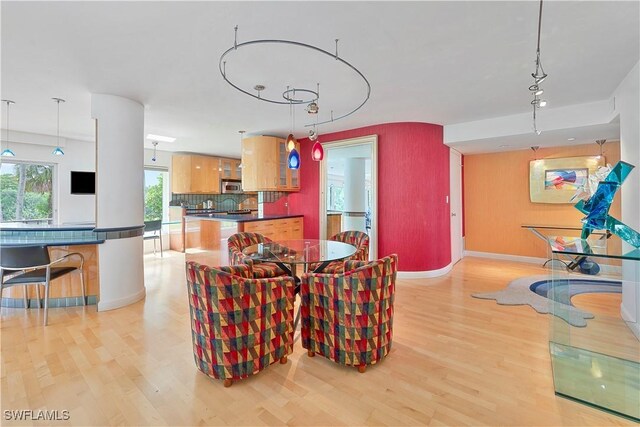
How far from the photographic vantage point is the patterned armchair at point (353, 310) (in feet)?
6.57

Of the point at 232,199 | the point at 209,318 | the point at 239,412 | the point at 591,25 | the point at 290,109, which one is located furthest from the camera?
the point at 232,199

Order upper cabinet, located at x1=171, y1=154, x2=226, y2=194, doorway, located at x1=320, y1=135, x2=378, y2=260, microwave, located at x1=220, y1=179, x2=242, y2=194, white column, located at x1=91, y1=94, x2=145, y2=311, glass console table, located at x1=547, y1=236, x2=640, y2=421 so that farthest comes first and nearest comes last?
1. microwave, located at x1=220, y1=179, x2=242, y2=194
2. upper cabinet, located at x1=171, y1=154, x2=226, y2=194
3. doorway, located at x1=320, y1=135, x2=378, y2=260
4. white column, located at x1=91, y1=94, x2=145, y2=311
5. glass console table, located at x1=547, y1=236, x2=640, y2=421

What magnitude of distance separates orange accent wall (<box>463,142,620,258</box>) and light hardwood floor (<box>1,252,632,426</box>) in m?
3.27

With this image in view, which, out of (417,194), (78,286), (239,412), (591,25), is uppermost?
(591,25)

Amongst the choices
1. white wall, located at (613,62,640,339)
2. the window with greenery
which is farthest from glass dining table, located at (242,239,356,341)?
the window with greenery

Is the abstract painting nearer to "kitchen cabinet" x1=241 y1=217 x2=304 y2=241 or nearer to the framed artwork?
the framed artwork

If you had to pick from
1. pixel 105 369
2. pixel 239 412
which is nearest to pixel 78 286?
pixel 105 369

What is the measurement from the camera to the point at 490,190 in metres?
6.09

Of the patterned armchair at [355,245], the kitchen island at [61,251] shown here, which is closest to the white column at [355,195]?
the patterned armchair at [355,245]

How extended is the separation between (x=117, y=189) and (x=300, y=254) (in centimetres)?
240

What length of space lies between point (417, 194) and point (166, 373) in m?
3.92

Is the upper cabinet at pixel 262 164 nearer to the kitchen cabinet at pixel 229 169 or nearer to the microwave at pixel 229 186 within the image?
the microwave at pixel 229 186

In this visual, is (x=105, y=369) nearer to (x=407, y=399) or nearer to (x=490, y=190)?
(x=407, y=399)

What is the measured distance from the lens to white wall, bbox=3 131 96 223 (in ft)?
17.0
